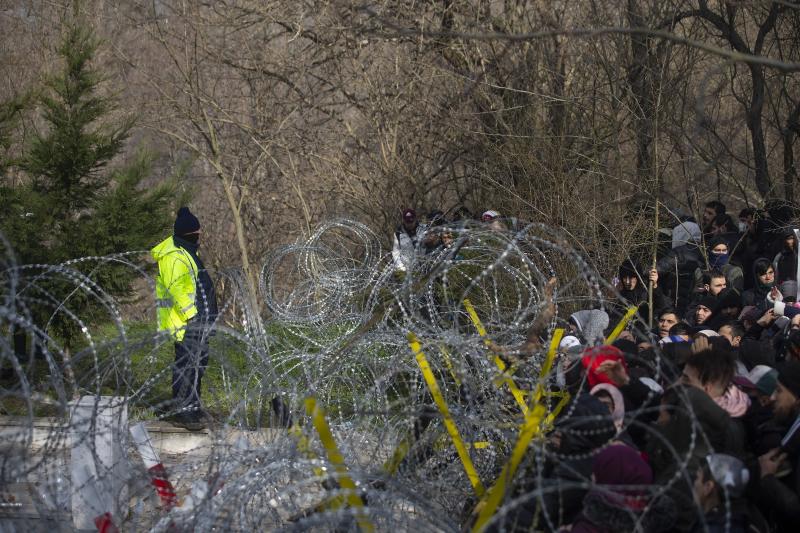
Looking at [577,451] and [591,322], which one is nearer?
[577,451]

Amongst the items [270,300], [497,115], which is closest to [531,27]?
[497,115]

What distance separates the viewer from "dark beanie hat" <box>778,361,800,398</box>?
514cm

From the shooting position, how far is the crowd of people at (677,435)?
4301 millimetres

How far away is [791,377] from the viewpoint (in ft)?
17.0

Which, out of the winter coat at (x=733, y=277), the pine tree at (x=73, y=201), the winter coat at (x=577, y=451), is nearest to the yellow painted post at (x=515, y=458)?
the winter coat at (x=577, y=451)

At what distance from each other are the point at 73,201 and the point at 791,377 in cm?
872

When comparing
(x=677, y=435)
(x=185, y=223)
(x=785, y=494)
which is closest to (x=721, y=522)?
(x=785, y=494)

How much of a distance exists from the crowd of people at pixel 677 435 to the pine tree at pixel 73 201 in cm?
562

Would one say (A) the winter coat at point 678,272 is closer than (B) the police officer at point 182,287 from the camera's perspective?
No

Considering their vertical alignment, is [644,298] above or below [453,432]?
below

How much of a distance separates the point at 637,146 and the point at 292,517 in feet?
26.2

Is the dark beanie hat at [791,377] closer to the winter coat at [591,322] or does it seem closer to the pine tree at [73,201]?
the winter coat at [591,322]

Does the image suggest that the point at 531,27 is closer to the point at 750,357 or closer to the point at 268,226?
the point at 268,226

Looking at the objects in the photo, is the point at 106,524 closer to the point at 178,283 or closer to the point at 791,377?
the point at 791,377
